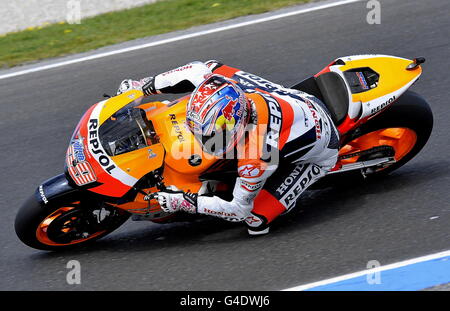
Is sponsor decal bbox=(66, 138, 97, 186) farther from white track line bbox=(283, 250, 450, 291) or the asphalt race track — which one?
white track line bbox=(283, 250, 450, 291)

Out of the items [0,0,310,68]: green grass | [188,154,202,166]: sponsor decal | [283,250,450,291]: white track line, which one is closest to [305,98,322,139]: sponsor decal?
[188,154,202,166]: sponsor decal

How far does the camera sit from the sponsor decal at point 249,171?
444cm

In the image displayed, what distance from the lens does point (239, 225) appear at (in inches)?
202

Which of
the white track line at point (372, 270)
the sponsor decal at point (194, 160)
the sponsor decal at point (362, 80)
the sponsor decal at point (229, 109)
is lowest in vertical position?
the white track line at point (372, 270)

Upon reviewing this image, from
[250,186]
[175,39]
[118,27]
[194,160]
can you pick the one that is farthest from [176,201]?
[118,27]

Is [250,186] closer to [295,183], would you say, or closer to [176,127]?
[295,183]

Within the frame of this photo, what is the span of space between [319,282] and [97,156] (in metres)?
1.56

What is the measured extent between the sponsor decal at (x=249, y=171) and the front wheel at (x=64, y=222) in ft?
2.90

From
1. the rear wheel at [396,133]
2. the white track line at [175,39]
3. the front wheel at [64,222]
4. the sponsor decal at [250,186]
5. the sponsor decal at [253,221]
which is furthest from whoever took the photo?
the white track line at [175,39]

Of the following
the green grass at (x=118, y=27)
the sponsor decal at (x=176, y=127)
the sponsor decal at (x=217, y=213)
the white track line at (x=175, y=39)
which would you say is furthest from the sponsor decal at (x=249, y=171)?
the green grass at (x=118, y=27)

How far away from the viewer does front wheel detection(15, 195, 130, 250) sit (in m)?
4.64

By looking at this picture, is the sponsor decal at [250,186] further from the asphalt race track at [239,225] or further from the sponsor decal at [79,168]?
the sponsor decal at [79,168]

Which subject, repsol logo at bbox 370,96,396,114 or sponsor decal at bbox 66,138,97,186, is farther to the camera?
repsol logo at bbox 370,96,396,114
